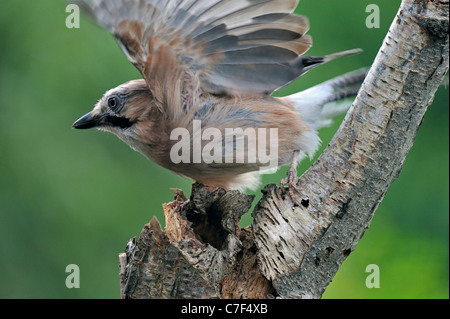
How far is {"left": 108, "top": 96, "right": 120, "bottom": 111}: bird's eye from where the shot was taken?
3961 mm

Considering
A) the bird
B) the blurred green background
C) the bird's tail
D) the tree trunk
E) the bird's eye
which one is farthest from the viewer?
the blurred green background

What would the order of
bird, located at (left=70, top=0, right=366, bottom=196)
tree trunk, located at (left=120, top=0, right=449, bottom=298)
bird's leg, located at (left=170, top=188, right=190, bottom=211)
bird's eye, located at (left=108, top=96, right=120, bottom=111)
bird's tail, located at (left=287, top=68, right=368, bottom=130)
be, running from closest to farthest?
tree trunk, located at (left=120, top=0, right=449, bottom=298), bird, located at (left=70, top=0, right=366, bottom=196), bird's leg, located at (left=170, top=188, right=190, bottom=211), bird's eye, located at (left=108, top=96, right=120, bottom=111), bird's tail, located at (left=287, top=68, right=368, bottom=130)

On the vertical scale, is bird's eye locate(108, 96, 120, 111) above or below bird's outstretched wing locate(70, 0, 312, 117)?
below

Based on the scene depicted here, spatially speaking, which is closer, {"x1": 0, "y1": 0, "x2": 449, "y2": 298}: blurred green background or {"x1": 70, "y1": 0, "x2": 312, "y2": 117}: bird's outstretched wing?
{"x1": 70, "y1": 0, "x2": 312, "y2": 117}: bird's outstretched wing

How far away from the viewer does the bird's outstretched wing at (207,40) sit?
321 cm

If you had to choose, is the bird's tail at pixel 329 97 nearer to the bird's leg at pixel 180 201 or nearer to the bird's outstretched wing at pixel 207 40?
the bird's outstretched wing at pixel 207 40

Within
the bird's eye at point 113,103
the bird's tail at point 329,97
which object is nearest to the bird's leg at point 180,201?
the bird's eye at point 113,103

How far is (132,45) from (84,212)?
2.24 metres

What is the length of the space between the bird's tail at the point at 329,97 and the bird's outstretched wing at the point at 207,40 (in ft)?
2.00

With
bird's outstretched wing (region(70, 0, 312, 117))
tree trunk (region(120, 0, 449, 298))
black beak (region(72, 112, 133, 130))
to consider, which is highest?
bird's outstretched wing (region(70, 0, 312, 117))

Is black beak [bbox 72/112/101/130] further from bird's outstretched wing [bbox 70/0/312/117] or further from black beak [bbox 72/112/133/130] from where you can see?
bird's outstretched wing [bbox 70/0/312/117]

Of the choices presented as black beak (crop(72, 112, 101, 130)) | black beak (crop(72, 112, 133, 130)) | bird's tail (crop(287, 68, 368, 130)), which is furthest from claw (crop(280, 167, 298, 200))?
black beak (crop(72, 112, 101, 130))

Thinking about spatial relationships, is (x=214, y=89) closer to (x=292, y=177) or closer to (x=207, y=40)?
(x=207, y=40)
